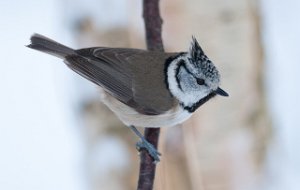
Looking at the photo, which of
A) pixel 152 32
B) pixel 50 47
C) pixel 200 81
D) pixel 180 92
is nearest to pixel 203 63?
pixel 200 81

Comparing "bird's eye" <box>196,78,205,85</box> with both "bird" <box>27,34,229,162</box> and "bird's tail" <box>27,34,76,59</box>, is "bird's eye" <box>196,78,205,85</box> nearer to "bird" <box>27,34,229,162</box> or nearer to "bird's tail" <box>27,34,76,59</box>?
"bird" <box>27,34,229,162</box>

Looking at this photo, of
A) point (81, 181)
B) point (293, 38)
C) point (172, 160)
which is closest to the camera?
point (172, 160)

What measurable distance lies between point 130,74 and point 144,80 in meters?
0.07

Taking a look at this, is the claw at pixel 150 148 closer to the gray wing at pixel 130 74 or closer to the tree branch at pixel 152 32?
the tree branch at pixel 152 32

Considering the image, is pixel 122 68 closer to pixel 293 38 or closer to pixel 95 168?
pixel 95 168

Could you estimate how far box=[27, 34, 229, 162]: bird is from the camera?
367cm

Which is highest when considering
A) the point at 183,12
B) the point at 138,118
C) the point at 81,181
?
the point at 183,12

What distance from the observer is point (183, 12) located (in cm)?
421

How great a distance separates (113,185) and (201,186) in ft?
1.57

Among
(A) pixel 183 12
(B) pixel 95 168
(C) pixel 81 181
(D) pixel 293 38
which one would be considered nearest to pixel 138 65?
(A) pixel 183 12

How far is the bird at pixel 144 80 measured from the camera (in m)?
3.67

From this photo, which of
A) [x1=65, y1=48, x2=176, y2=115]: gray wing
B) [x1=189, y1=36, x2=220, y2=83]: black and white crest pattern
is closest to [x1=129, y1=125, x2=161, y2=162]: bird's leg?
[x1=65, y1=48, x2=176, y2=115]: gray wing

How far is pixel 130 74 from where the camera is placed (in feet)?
12.4

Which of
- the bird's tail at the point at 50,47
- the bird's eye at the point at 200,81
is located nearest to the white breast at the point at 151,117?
the bird's eye at the point at 200,81
